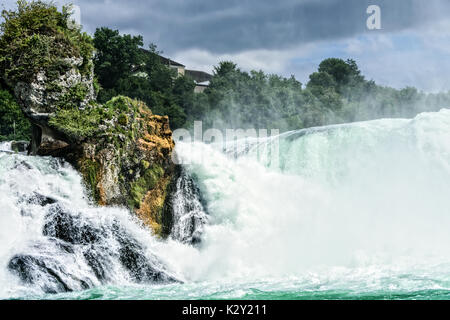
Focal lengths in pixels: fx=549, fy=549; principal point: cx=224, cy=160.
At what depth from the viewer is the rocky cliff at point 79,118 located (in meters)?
11.7

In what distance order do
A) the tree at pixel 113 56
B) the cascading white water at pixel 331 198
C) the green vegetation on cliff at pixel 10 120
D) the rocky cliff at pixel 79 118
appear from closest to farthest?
the rocky cliff at pixel 79 118 → the cascading white water at pixel 331 198 → the green vegetation on cliff at pixel 10 120 → the tree at pixel 113 56

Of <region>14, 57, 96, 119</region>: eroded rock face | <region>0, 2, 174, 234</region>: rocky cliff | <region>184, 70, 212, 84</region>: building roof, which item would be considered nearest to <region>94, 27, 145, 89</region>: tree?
<region>0, 2, 174, 234</region>: rocky cliff

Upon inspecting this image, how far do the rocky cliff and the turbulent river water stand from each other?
21.3 inches

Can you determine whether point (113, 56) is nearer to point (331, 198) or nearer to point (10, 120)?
point (10, 120)

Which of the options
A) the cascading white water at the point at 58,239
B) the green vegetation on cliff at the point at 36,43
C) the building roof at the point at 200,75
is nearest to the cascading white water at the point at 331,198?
the cascading white water at the point at 58,239

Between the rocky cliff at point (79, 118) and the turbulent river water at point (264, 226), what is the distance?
1.78ft

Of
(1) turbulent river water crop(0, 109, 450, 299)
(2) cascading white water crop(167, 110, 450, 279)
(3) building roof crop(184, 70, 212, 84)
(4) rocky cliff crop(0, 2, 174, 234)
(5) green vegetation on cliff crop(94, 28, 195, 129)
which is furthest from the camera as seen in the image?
(3) building roof crop(184, 70, 212, 84)

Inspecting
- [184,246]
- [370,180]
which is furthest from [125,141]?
[370,180]

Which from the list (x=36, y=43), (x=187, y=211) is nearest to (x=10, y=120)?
(x=36, y=43)

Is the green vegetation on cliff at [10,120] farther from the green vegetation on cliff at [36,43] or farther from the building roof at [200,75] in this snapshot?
the building roof at [200,75]

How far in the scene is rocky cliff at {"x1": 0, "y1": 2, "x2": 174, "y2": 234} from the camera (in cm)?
1174

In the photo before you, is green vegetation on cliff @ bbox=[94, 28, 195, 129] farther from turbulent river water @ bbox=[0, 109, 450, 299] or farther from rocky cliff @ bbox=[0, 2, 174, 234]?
turbulent river water @ bbox=[0, 109, 450, 299]

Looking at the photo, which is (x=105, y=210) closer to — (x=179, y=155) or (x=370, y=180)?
(x=179, y=155)
